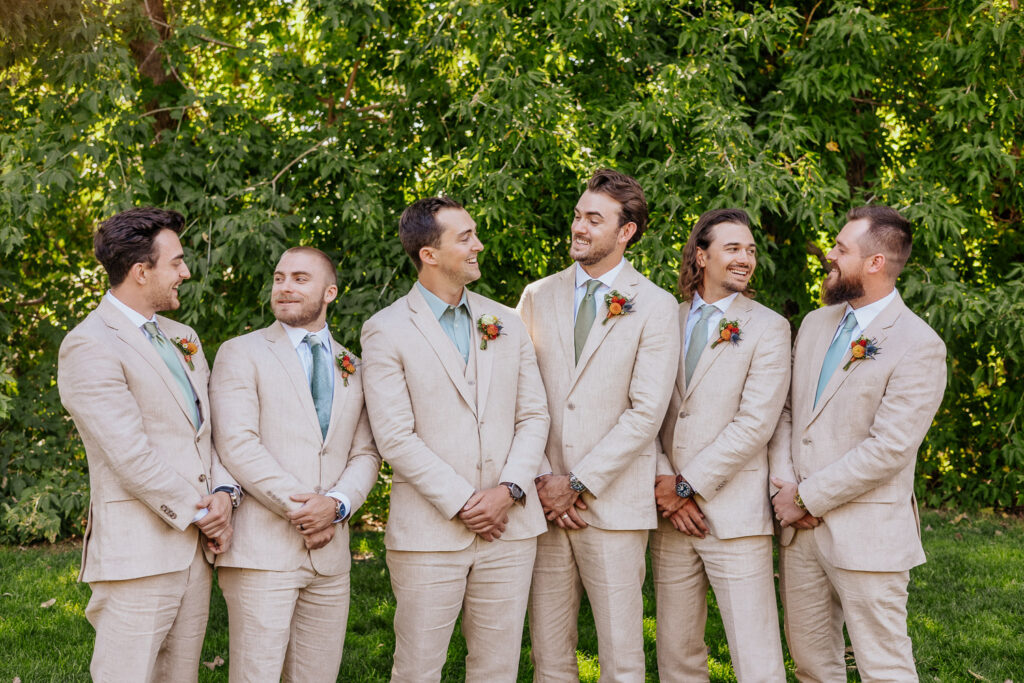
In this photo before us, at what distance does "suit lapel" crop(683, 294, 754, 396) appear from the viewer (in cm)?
418

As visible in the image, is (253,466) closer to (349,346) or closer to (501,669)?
(501,669)

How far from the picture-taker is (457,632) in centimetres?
582

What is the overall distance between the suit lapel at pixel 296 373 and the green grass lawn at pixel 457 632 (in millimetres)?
2044

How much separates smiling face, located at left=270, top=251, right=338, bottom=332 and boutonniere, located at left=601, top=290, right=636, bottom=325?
1.27m

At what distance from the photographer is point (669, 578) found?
4.26 m

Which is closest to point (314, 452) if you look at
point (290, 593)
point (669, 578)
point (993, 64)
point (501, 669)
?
point (290, 593)

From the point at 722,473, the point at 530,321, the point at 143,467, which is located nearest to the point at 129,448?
the point at 143,467

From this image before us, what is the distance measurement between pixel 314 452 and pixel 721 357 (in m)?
1.85

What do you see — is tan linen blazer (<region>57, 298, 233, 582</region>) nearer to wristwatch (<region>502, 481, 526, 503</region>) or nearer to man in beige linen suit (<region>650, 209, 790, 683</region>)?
wristwatch (<region>502, 481, 526, 503</region>)

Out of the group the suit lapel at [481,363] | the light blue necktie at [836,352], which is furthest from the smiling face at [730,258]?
the suit lapel at [481,363]

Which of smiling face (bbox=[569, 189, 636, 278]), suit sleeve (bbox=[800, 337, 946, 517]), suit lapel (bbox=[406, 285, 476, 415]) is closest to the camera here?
suit sleeve (bbox=[800, 337, 946, 517])

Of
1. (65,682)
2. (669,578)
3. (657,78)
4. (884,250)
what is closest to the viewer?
(884,250)

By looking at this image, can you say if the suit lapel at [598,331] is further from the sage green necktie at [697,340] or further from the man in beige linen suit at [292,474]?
the man in beige linen suit at [292,474]

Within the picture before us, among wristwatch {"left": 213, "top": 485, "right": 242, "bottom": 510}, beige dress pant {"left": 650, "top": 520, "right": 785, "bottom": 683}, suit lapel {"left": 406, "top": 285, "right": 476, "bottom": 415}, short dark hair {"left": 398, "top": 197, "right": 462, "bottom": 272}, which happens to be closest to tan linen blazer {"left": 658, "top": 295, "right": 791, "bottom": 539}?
beige dress pant {"left": 650, "top": 520, "right": 785, "bottom": 683}
